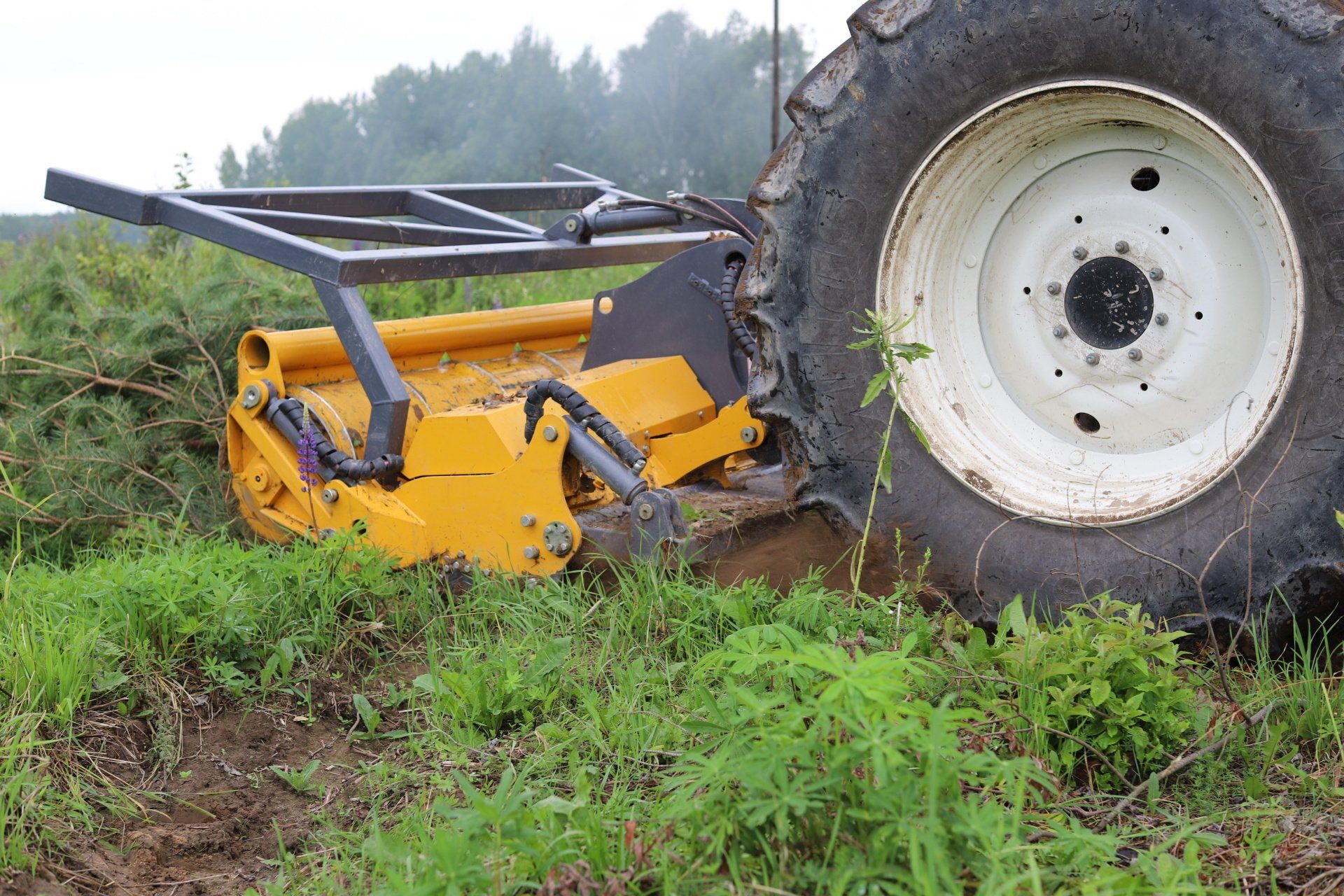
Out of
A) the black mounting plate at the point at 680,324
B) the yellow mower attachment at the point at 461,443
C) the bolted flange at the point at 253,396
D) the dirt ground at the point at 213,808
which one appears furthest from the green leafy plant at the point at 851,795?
the bolted flange at the point at 253,396

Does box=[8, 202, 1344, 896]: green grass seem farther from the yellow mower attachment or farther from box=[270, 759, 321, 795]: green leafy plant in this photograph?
the yellow mower attachment

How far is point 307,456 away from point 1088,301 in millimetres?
1936

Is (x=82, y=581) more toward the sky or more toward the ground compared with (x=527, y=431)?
more toward the ground

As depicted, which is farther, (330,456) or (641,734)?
(330,456)

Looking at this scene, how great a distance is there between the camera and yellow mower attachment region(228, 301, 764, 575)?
2.83 meters

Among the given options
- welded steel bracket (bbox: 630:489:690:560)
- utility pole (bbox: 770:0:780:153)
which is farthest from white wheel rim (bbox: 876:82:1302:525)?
utility pole (bbox: 770:0:780:153)

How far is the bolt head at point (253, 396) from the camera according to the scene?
10.4ft

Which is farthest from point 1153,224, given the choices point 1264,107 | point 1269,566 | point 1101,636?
point 1101,636

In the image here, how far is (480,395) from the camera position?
3.40m

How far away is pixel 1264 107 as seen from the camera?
1.94 metres

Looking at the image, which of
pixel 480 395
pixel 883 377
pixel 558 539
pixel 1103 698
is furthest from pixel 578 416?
pixel 1103 698

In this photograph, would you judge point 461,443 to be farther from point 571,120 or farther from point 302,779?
point 571,120

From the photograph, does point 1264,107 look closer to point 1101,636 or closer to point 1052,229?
point 1052,229

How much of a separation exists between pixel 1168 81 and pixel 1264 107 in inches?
6.7
